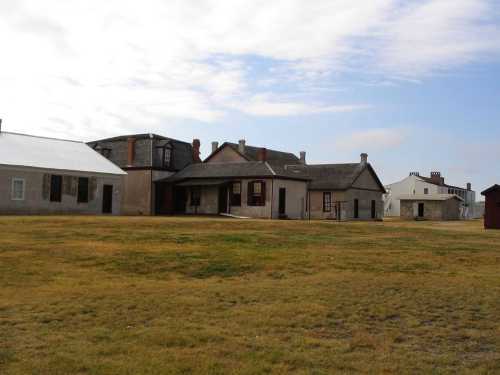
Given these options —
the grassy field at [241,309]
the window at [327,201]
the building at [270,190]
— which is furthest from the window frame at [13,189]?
the window at [327,201]

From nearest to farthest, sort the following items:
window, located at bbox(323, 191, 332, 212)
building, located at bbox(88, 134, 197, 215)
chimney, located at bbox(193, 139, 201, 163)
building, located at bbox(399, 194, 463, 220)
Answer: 1. building, located at bbox(88, 134, 197, 215)
2. window, located at bbox(323, 191, 332, 212)
3. chimney, located at bbox(193, 139, 201, 163)
4. building, located at bbox(399, 194, 463, 220)

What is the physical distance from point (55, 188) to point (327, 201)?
2286 centimetres

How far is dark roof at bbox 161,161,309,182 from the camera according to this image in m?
42.5

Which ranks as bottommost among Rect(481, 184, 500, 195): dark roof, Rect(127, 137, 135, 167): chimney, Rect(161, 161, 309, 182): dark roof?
Rect(481, 184, 500, 195): dark roof

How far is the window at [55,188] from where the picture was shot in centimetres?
3803

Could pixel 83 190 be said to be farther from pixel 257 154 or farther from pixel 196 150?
pixel 257 154

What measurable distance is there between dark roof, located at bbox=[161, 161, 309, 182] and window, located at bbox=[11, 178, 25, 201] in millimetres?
13447

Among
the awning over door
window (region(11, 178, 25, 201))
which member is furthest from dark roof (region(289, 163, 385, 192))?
window (region(11, 178, 25, 201))

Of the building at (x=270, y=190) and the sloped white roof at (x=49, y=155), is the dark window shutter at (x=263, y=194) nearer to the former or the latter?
the building at (x=270, y=190)

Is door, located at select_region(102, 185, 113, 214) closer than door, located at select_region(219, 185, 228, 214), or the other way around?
door, located at select_region(102, 185, 113, 214)

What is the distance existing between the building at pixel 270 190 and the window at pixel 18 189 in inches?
507

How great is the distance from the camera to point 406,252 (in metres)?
19.1

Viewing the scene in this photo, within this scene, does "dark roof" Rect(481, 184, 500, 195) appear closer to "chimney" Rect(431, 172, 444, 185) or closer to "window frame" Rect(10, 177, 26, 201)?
"window frame" Rect(10, 177, 26, 201)

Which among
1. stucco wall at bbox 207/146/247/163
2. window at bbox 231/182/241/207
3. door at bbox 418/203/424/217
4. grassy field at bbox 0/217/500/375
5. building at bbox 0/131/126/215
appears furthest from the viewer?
door at bbox 418/203/424/217
